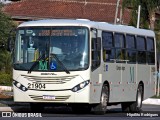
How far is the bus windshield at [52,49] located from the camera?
851 inches

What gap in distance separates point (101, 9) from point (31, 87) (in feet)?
180

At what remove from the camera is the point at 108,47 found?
23469 millimetres

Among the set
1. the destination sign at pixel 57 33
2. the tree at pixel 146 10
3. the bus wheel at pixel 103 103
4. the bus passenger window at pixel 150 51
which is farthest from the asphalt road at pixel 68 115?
the tree at pixel 146 10

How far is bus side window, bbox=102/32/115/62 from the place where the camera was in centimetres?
2311

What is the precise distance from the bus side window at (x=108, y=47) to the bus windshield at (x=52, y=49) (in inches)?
55.6

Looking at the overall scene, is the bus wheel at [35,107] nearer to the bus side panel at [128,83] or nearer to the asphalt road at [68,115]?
the asphalt road at [68,115]

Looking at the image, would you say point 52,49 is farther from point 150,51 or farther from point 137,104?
point 150,51

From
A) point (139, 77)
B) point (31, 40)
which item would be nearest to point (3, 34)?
point (139, 77)

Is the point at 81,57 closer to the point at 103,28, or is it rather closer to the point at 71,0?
the point at 103,28

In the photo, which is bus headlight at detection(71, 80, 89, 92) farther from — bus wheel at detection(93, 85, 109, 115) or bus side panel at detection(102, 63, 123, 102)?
bus side panel at detection(102, 63, 123, 102)

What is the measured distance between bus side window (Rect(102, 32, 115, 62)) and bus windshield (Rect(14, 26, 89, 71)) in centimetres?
141

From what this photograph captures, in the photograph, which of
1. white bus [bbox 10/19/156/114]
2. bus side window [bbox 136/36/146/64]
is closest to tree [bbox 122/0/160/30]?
bus side window [bbox 136/36/146/64]

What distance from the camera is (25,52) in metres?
22.1

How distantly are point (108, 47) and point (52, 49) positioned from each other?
256cm
